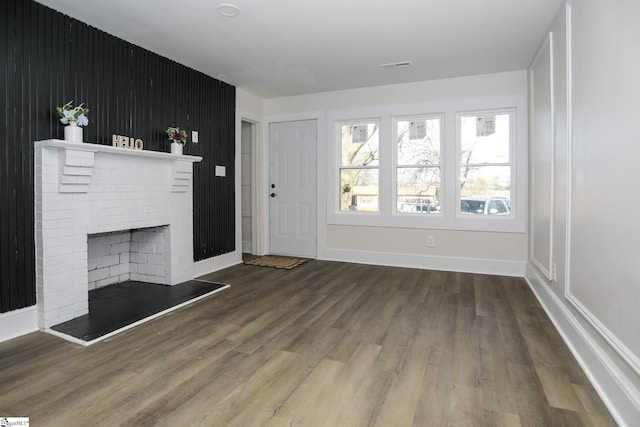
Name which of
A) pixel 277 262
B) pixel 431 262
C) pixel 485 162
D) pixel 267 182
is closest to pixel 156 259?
pixel 277 262

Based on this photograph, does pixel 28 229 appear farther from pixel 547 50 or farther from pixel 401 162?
pixel 547 50

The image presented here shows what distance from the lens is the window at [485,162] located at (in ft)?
13.9

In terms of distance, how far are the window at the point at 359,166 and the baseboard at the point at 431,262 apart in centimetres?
63

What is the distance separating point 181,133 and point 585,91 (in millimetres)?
3370

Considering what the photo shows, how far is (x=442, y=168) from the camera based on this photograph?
4.48 metres

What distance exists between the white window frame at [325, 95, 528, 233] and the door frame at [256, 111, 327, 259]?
0.29 ft

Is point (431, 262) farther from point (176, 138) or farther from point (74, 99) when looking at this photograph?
point (74, 99)

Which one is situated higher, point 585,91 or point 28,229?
point 585,91

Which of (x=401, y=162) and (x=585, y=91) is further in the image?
(x=401, y=162)

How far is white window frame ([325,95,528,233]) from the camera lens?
4121mm

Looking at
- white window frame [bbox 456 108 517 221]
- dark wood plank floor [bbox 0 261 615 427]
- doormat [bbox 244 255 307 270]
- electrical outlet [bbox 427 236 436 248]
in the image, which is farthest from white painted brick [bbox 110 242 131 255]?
white window frame [bbox 456 108 517 221]

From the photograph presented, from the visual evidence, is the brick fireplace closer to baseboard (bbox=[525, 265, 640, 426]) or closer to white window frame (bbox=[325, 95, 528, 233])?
white window frame (bbox=[325, 95, 528, 233])

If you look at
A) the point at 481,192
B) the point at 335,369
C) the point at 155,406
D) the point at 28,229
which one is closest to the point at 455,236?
the point at 481,192

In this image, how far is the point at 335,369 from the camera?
1.99 meters
